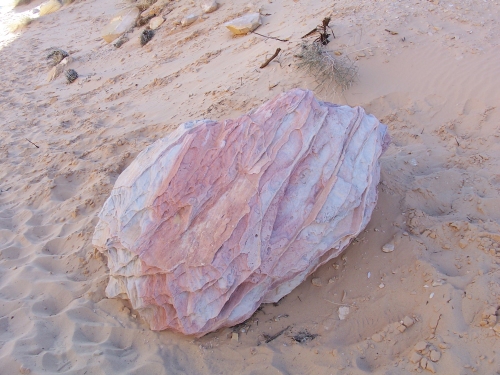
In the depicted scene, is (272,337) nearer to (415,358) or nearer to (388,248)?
(415,358)

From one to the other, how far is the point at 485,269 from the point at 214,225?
1806 millimetres

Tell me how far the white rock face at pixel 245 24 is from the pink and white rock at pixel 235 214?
4386 mm

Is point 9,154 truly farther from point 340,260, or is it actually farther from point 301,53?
point 340,260

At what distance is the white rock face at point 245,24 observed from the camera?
262 inches

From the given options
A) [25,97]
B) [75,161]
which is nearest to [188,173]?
[75,161]

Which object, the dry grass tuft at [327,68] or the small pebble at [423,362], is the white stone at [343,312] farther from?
the dry grass tuft at [327,68]

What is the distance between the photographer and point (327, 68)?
4621 mm

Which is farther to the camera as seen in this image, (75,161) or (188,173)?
(75,161)

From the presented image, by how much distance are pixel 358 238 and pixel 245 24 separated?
4894 millimetres

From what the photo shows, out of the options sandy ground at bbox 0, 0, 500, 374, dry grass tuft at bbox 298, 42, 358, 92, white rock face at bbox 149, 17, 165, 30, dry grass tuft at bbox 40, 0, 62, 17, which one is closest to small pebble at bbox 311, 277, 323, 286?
sandy ground at bbox 0, 0, 500, 374

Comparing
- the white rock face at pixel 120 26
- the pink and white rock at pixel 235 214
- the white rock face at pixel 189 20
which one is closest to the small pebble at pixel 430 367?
the pink and white rock at pixel 235 214

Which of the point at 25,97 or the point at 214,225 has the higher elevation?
the point at 214,225

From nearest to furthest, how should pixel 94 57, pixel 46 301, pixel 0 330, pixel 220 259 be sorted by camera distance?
pixel 220 259
pixel 0 330
pixel 46 301
pixel 94 57

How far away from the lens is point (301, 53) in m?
4.89
